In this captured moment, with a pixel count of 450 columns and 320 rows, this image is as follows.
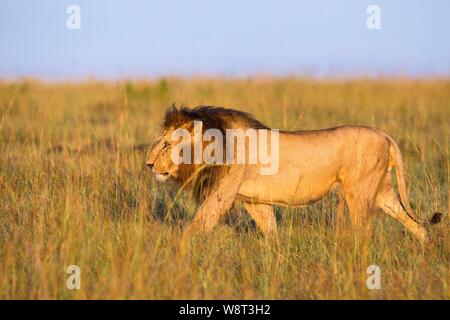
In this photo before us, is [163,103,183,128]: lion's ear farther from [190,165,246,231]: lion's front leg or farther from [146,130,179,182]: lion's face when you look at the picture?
[190,165,246,231]: lion's front leg

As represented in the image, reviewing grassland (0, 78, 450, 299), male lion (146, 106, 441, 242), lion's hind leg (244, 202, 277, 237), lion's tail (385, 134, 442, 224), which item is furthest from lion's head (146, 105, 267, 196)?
lion's tail (385, 134, 442, 224)

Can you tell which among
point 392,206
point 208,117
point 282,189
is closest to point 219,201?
point 282,189

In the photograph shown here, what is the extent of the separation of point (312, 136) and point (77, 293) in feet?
8.02

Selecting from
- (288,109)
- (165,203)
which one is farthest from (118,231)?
(288,109)

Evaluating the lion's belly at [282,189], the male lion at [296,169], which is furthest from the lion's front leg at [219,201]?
the lion's belly at [282,189]

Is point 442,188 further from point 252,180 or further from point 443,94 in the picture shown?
point 443,94

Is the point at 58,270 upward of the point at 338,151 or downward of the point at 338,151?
downward

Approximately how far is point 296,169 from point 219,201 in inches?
27.3

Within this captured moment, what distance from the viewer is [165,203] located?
6.85m

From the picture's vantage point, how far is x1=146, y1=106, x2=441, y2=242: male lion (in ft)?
18.4

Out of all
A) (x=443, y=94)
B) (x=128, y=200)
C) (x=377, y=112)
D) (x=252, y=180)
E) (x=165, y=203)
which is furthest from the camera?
(x=443, y=94)

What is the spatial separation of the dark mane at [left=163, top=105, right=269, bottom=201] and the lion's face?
0.08m

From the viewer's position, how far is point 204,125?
562cm

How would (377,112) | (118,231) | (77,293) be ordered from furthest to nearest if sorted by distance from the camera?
(377,112) → (118,231) → (77,293)
